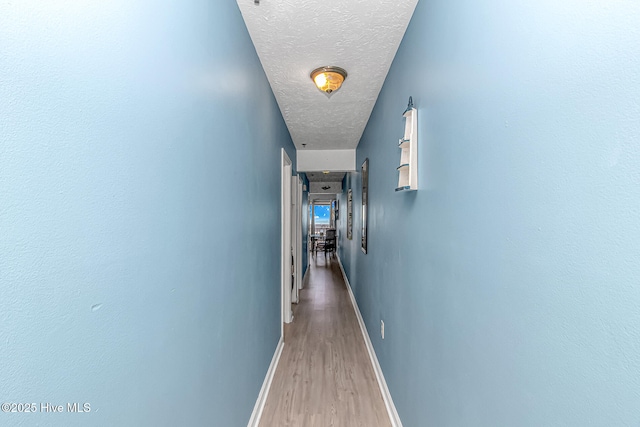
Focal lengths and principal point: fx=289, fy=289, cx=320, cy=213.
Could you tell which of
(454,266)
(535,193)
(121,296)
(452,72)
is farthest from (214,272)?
(452,72)

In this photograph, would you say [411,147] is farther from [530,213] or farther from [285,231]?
[285,231]

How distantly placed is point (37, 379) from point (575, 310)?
3.08ft

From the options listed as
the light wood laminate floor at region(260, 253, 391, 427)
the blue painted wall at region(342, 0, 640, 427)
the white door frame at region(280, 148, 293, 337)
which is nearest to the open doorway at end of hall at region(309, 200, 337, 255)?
the light wood laminate floor at region(260, 253, 391, 427)

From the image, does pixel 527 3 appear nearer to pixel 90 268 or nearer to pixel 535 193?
pixel 535 193

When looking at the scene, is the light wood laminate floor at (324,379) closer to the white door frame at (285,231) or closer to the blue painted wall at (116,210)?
the white door frame at (285,231)

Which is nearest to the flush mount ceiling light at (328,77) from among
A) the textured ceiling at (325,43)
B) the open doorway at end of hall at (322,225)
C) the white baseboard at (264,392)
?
the textured ceiling at (325,43)

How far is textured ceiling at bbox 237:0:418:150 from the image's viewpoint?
1.44 m

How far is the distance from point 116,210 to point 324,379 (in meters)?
2.30

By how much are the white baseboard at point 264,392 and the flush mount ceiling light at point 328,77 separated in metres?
2.23

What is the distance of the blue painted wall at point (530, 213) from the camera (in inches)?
18.6

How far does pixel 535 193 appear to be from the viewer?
64 cm

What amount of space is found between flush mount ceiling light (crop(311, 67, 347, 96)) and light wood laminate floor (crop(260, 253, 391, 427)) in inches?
90.4

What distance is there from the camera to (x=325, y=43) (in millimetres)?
1749

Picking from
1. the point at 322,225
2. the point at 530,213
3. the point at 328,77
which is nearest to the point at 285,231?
the point at 328,77
